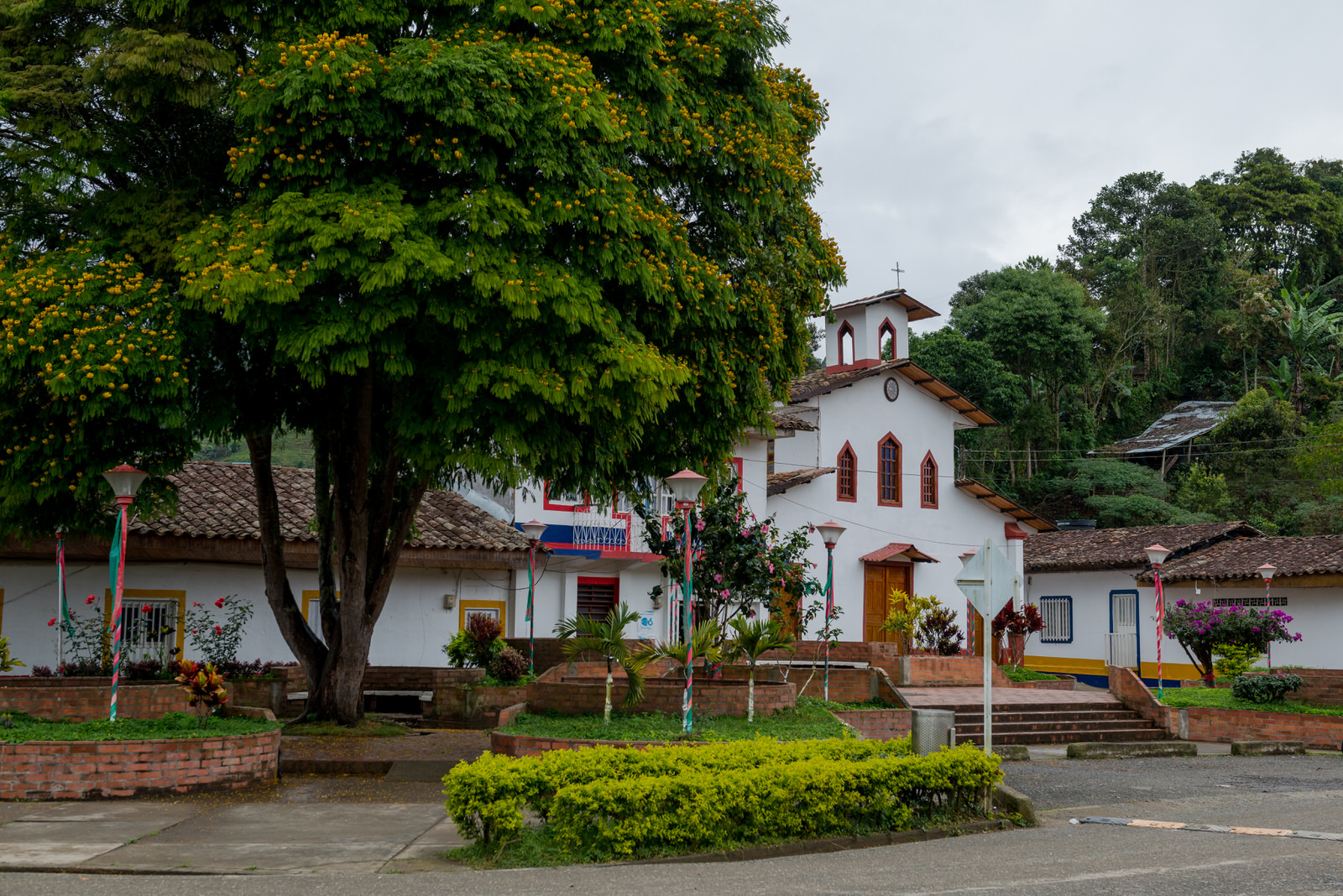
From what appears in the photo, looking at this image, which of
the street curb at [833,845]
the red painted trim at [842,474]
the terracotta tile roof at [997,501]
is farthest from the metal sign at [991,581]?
the terracotta tile roof at [997,501]

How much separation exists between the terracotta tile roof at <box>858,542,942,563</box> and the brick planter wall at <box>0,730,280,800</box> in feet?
64.8

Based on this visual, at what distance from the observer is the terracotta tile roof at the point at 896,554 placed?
2927 cm

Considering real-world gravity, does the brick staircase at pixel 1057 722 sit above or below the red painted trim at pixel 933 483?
below

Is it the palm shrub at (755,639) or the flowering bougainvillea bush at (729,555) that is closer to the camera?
the palm shrub at (755,639)

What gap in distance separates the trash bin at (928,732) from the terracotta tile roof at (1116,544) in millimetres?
22554

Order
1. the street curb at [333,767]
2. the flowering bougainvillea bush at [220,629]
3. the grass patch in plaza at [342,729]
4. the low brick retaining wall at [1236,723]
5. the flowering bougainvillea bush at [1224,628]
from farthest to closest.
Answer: the flowering bougainvillea bush at [1224,628], the low brick retaining wall at [1236,723], the flowering bougainvillea bush at [220,629], the grass patch in plaza at [342,729], the street curb at [333,767]

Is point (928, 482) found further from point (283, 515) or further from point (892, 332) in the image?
point (283, 515)

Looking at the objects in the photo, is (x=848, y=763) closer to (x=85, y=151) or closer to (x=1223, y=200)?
(x=85, y=151)

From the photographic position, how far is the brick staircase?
64.7 feet

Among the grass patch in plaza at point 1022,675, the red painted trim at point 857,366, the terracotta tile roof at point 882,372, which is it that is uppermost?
the red painted trim at point 857,366

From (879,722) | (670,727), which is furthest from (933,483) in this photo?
(670,727)

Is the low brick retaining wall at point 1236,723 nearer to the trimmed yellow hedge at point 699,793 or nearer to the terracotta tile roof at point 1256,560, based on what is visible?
the terracotta tile roof at point 1256,560

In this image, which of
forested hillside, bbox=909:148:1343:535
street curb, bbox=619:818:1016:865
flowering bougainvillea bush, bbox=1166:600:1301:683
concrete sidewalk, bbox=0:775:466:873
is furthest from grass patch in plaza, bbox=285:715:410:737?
forested hillside, bbox=909:148:1343:535

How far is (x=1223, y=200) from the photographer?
53.4 m
